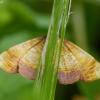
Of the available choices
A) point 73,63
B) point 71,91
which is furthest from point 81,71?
point 71,91

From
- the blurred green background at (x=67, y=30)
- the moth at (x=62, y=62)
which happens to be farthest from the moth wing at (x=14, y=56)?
the blurred green background at (x=67, y=30)

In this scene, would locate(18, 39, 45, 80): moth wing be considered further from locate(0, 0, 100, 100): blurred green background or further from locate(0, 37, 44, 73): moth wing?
locate(0, 0, 100, 100): blurred green background

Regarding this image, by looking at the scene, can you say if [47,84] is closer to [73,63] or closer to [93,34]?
[73,63]

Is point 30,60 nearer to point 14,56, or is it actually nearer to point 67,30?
point 14,56

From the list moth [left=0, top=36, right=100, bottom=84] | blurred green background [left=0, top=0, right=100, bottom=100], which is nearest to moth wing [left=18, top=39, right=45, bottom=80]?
moth [left=0, top=36, right=100, bottom=84]

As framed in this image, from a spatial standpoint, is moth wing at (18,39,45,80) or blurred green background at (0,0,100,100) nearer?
moth wing at (18,39,45,80)

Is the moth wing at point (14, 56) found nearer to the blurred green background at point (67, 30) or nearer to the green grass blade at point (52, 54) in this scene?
the green grass blade at point (52, 54)
